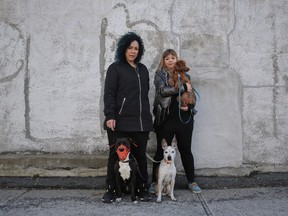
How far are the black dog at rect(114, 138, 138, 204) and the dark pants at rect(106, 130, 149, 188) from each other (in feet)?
0.21

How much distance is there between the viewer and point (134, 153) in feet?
12.7

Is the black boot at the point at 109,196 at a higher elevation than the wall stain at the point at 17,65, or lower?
lower

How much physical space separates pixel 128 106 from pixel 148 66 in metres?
0.99

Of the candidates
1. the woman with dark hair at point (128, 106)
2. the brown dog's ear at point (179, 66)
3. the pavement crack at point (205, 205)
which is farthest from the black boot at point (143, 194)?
the brown dog's ear at point (179, 66)

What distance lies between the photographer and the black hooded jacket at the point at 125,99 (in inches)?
146

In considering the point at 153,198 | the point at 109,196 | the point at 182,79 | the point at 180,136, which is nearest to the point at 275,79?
the point at 182,79

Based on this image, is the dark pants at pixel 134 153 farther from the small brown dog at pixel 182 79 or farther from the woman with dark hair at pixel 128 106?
the small brown dog at pixel 182 79

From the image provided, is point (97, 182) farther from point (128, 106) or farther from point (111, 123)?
point (128, 106)

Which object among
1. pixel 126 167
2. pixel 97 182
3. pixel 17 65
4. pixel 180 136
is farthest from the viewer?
pixel 17 65

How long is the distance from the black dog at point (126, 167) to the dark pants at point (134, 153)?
65 mm

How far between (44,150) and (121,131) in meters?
1.37

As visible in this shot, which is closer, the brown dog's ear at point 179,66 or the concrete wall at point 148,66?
the brown dog's ear at point 179,66

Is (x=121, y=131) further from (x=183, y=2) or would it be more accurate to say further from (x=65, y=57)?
(x=183, y=2)

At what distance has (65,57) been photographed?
14.7 ft
